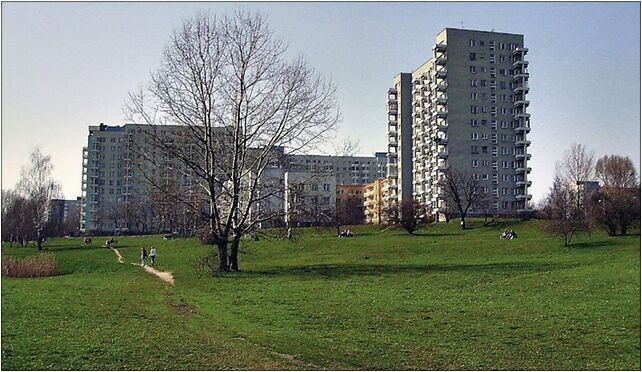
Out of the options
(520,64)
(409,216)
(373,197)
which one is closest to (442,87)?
(520,64)

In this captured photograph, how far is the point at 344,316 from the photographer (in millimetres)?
21875

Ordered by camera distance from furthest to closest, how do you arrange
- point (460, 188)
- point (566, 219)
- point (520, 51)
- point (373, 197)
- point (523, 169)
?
point (373, 197) < point (520, 51) < point (523, 169) < point (460, 188) < point (566, 219)

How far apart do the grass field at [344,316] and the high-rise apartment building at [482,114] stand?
2607 inches

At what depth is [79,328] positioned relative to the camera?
59.9ft

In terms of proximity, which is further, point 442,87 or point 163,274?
point 442,87

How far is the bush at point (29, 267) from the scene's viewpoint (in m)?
40.1

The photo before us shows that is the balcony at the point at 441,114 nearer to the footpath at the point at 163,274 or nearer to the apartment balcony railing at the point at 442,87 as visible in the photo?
the apartment balcony railing at the point at 442,87

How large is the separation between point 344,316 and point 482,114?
308ft

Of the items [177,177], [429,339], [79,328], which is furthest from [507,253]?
[79,328]

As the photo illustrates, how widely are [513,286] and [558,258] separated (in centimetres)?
1389

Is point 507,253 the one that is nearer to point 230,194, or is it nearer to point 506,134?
point 230,194

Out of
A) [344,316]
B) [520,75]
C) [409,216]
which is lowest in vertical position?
[344,316]

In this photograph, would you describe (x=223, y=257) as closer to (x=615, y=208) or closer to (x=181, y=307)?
(x=181, y=307)

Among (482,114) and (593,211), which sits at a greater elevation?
(482,114)
